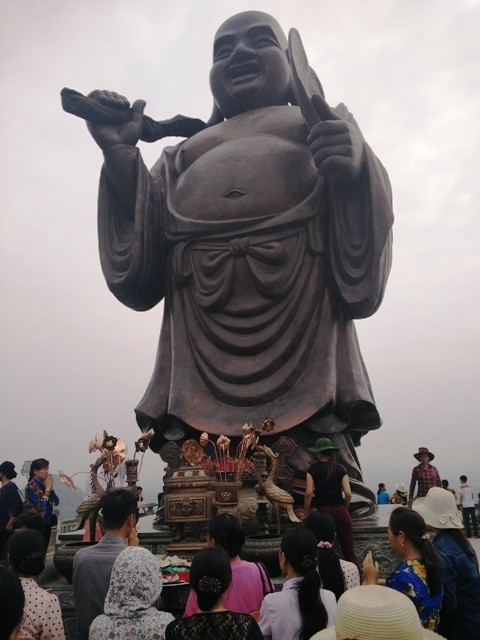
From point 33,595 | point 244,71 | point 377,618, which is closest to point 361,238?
point 244,71

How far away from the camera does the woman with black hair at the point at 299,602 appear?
2.08 metres

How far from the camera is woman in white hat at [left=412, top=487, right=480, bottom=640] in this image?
2.42 m

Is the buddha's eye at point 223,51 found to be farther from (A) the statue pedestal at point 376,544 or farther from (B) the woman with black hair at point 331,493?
(A) the statue pedestal at point 376,544

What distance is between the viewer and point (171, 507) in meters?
4.18

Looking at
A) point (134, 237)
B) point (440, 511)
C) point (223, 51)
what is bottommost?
point (440, 511)

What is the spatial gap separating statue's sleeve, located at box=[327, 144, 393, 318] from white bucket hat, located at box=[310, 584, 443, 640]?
4.78 meters

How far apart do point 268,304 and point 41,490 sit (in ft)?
8.73

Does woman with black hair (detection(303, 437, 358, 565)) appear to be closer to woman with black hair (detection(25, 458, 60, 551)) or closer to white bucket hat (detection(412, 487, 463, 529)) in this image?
white bucket hat (detection(412, 487, 463, 529))

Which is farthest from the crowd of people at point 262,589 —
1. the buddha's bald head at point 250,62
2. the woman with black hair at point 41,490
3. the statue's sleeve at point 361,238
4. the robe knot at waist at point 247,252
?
the buddha's bald head at point 250,62

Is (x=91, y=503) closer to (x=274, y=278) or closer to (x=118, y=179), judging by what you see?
(x=274, y=278)

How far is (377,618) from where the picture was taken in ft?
4.55

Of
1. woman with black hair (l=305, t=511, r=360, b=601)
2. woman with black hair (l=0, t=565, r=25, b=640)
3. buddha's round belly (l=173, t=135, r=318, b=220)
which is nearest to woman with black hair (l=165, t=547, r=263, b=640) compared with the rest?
woman with black hair (l=0, t=565, r=25, b=640)

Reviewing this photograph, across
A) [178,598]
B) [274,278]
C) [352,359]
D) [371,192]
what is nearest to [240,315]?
[274,278]

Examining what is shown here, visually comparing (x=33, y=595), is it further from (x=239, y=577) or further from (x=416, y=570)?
(x=416, y=570)
